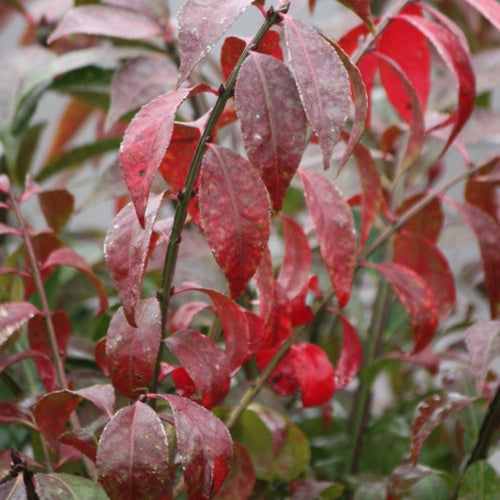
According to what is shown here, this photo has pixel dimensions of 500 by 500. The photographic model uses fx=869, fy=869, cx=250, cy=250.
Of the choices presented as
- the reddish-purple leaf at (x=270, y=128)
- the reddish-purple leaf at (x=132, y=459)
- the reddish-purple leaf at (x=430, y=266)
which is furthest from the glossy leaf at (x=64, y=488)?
the reddish-purple leaf at (x=430, y=266)

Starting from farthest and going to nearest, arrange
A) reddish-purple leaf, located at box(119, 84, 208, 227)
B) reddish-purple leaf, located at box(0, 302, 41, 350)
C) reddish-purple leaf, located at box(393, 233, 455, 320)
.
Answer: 1. reddish-purple leaf, located at box(393, 233, 455, 320)
2. reddish-purple leaf, located at box(0, 302, 41, 350)
3. reddish-purple leaf, located at box(119, 84, 208, 227)

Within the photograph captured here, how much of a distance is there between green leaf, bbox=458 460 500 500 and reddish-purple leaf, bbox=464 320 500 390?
0.05 m

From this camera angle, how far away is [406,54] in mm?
515

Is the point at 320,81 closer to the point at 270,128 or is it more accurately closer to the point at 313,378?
the point at 270,128

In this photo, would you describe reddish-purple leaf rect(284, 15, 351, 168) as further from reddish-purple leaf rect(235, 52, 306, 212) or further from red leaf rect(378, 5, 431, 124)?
red leaf rect(378, 5, 431, 124)

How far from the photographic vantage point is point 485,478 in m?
0.46

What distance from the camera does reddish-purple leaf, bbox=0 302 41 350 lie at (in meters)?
0.42

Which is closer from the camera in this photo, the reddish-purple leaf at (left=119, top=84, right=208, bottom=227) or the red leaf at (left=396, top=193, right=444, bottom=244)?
the reddish-purple leaf at (left=119, top=84, right=208, bottom=227)

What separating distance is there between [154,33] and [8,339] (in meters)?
0.29

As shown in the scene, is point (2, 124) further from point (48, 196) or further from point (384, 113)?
point (384, 113)

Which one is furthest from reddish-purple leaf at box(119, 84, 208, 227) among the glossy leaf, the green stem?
the glossy leaf

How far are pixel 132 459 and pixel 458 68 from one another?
247 mm

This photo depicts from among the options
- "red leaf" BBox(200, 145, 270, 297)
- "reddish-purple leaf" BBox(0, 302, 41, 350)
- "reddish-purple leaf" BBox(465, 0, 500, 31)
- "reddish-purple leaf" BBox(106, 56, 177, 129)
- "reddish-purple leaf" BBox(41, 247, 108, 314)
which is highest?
"reddish-purple leaf" BBox(465, 0, 500, 31)

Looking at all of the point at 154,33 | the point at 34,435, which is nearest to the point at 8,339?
the point at 34,435
